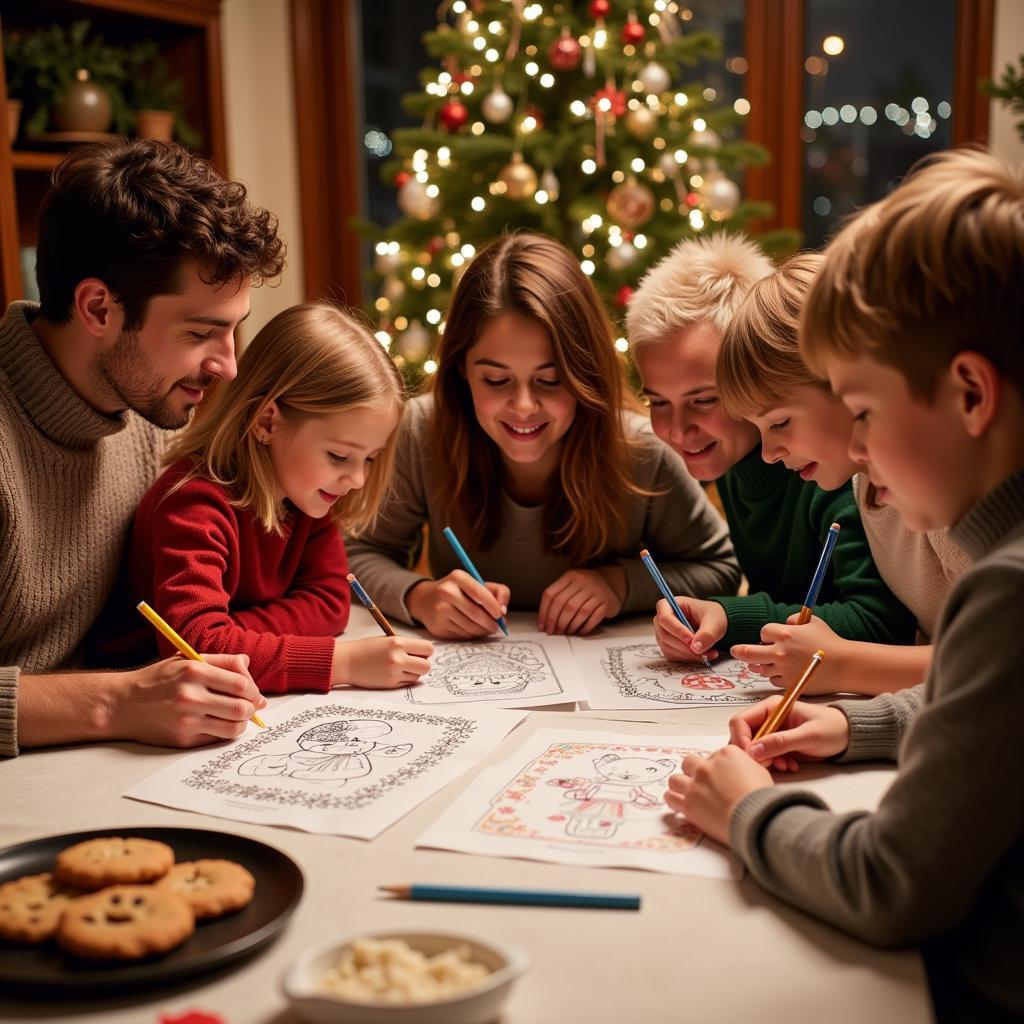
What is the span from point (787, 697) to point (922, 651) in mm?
279

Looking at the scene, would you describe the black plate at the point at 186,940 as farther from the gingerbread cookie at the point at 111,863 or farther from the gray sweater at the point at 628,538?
the gray sweater at the point at 628,538

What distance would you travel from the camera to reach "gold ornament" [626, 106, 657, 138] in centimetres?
299

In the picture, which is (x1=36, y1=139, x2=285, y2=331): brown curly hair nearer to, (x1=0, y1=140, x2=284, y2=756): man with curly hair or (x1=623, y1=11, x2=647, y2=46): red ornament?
(x1=0, y1=140, x2=284, y2=756): man with curly hair

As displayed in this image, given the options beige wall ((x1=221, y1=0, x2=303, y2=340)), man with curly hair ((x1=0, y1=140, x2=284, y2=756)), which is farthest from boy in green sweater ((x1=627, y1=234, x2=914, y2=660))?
beige wall ((x1=221, y1=0, x2=303, y2=340))

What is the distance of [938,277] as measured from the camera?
84 centimetres

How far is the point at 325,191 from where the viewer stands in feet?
14.4

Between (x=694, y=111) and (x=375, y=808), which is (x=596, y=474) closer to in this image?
(x=375, y=808)

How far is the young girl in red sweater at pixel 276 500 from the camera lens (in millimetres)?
1452

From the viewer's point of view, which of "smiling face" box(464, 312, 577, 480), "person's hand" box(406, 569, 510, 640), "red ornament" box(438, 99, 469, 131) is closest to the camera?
"person's hand" box(406, 569, 510, 640)

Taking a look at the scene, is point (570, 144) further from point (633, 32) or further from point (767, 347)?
point (767, 347)

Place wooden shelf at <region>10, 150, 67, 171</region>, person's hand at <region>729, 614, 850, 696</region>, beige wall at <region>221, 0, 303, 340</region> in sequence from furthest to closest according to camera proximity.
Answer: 1. beige wall at <region>221, 0, 303, 340</region>
2. wooden shelf at <region>10, 150, 67, 171</region>
3. person's hand at <region>729, 614, 850, 696</region>

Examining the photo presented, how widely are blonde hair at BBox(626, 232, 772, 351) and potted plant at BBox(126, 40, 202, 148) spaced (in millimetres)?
2268

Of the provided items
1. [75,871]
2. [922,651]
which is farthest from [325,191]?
[75,871]

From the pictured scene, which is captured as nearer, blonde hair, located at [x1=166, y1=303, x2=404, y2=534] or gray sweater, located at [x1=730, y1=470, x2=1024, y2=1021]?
gray sweater, located at [x1=730, y1=470, x2=1024, y2=1021]
